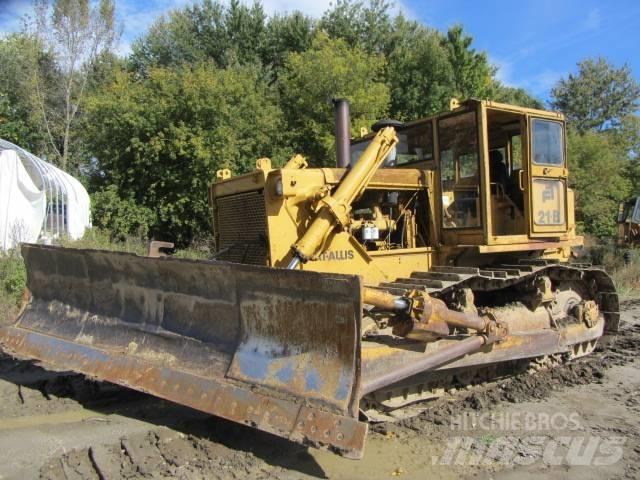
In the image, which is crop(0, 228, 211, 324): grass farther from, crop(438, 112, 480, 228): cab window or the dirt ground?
crop(438, 112, 480, 228): cab window

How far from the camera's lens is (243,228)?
5730 millimetres

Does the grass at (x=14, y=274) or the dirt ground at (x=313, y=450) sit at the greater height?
the grass at (x=14, y=274)

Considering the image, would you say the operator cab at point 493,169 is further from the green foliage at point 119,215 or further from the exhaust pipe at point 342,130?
the green foliage at point 119,215

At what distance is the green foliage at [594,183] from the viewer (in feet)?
82.3

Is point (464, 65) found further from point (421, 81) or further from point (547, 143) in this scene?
point (547, 143)

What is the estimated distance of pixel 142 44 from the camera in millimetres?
26359

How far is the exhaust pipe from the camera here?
18.9 ft

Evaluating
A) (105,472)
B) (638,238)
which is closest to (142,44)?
(638,238)

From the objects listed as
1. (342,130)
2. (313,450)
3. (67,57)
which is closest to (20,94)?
(67,57)

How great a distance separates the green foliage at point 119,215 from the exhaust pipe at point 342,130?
11901 mm

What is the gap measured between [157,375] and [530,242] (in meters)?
4.19

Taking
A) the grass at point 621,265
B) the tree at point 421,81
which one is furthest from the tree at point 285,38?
the grass at point 621,265

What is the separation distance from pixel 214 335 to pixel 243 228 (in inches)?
64.3

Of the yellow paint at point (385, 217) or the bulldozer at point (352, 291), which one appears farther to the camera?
the yellow paint at point (385, 217)
